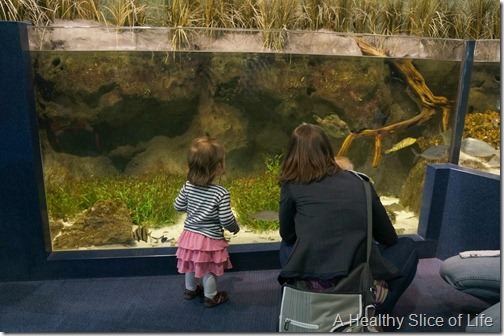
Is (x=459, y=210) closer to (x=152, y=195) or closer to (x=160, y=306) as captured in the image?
(x=160, y=306)

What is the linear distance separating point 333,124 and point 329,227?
7.08 ft

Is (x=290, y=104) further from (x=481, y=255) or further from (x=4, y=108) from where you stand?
(x=4, y=108)

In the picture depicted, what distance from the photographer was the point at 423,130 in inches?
170

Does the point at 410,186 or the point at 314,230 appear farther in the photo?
the point at 410,186

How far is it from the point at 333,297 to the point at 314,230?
38cm

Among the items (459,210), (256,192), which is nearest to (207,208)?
(256,192)

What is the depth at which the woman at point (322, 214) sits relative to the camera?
2252 millimetres

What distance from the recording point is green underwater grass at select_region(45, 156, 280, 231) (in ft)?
12.9

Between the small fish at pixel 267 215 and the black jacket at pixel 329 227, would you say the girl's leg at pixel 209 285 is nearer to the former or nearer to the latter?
the black jacket at pixel 329 227

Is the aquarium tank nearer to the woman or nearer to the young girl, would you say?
the young girl

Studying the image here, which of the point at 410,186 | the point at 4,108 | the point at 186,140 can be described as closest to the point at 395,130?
the point at 410,186

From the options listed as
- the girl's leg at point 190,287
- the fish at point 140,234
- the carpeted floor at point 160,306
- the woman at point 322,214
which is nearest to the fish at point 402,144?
the carpeted floor at point 160,306

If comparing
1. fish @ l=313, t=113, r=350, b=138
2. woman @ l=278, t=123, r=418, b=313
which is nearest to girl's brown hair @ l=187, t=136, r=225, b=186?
woman @ l=278, t=123, r=418, b=313

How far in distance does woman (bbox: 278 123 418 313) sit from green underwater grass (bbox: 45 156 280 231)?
182 centimetres
